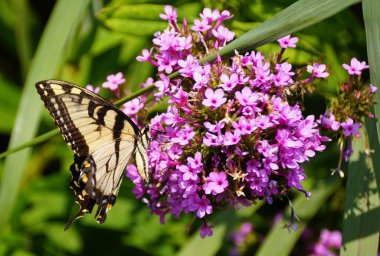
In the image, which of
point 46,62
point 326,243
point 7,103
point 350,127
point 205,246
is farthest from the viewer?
point 7,103

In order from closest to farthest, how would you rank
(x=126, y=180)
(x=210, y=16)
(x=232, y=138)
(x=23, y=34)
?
1. (x=232, y=138)
2. (x=210, y=16)
3. (x=126, y=180)
4. (x=23, y=34)

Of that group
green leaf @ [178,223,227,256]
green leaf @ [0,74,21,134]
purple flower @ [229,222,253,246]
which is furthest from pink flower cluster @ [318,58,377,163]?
green leaf @ [0,74,21,134]

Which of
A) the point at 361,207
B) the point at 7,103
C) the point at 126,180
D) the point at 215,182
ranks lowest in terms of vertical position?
the point at 126,180

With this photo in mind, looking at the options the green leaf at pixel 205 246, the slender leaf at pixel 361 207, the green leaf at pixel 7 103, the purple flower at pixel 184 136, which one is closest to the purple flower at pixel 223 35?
the purple flower at pixel 184 136

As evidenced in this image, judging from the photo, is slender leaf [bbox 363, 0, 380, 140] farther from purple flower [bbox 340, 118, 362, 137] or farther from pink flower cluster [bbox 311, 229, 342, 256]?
pink flower cluster [bbox 311, 229, 342, 256]

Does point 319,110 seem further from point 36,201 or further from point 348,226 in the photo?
point 36,201

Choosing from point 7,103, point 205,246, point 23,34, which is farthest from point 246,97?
point 23,34

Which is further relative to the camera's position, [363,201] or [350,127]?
[363,201]

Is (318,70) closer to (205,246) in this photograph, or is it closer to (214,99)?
(214,99)
